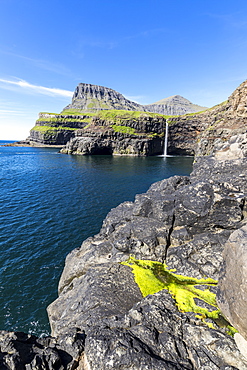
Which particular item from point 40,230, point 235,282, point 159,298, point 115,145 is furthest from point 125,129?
point 235,282

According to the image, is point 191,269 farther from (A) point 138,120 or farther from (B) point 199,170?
(A) point 138,120

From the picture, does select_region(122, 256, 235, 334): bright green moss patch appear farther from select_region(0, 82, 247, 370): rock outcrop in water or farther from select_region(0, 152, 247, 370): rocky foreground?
select_region(0, 152, 247, 370): rocky foreground

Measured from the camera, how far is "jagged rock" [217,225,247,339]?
6684 mm

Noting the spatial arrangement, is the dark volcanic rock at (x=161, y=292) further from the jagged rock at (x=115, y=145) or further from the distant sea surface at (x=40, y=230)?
the jagged rock at (x=115, y=145)

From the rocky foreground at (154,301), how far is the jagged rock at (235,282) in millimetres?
40

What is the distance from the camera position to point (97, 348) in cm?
711

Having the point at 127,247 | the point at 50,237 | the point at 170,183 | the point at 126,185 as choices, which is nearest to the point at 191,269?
the point at 127,247

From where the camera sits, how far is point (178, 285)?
13.2m

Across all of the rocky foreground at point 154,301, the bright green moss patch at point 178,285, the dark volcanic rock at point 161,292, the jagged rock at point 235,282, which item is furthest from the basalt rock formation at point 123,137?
the jagged rock at point 235,282

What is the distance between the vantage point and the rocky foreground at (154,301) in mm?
6906

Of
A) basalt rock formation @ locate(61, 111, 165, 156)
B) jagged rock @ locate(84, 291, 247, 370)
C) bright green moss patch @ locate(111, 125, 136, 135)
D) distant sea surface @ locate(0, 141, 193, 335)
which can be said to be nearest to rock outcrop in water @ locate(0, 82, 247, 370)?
jagged rock @ locate(84, 291, 247, 370)

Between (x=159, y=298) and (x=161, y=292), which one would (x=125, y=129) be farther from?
(x=159, y=298)

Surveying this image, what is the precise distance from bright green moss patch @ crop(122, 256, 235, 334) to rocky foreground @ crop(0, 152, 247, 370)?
1.17 ft

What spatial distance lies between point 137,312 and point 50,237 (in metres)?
21.3
